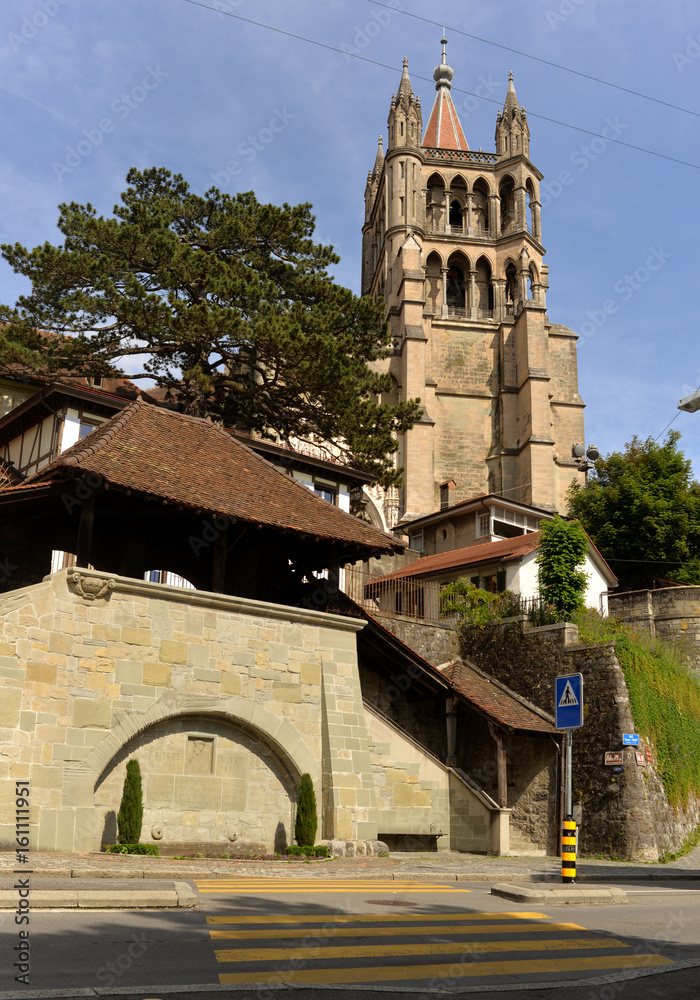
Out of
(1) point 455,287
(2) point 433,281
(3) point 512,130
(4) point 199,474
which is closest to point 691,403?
(4) point 199,474

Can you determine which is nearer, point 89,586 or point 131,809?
point 131,809

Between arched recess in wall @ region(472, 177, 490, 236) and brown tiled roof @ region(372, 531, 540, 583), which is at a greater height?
arched recess in wall @ region(472, 177, 490, 236)

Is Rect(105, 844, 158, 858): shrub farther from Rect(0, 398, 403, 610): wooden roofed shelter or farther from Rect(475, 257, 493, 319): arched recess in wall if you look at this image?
Rect(475, 257, 493, 319): arched recess in wall

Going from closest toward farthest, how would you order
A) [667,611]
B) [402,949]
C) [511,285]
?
1. [402,949]
2. [667,611]
3. [511,285]

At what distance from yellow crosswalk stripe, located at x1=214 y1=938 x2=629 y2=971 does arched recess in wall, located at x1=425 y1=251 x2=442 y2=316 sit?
192 ft

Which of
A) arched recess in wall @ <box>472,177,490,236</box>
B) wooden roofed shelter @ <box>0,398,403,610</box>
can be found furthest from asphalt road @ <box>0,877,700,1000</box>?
arched recess in wall @ <box>472,177,490,236</box>

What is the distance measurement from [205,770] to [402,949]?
975 cm

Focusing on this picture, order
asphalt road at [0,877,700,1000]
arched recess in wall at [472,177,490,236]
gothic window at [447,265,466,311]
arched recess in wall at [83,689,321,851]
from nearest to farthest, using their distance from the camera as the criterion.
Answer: asphalt road at [0,877,700,1000] → arched recess in wall at [83,689,321,851] → arched recess in wall at [472,177,490,236] → gothic window at [447,265,466,311]

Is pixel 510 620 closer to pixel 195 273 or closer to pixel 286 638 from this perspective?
pixel 286 638

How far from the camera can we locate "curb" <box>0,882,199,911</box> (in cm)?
747

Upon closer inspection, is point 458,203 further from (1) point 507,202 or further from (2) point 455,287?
(2) point 455,287

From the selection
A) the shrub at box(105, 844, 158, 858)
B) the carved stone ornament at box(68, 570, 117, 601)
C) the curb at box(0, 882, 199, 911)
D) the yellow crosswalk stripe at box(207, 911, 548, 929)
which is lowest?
the shrub at box(105, 844, 158, 858)

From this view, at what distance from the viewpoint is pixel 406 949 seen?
21.5ft

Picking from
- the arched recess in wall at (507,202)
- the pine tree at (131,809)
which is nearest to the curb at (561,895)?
the pine tree at (131,809)
